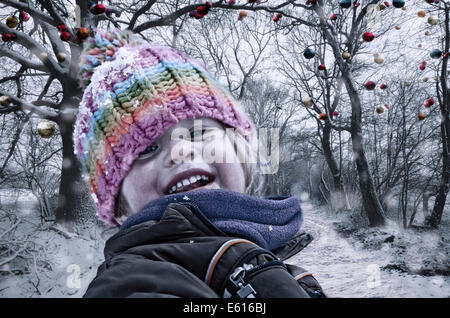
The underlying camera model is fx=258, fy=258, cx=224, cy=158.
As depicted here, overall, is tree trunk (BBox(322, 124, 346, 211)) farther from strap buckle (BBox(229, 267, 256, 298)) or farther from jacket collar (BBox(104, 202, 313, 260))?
strap buckle (BBox(229, 267, 256, 298))

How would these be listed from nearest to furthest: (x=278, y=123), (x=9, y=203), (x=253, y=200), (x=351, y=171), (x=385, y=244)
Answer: (x=253, y=200), (x=385, y=244), (x=9, y=203), (x=351, y=171), (x=278, y=123)

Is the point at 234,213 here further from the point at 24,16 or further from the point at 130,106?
the point at 24,16

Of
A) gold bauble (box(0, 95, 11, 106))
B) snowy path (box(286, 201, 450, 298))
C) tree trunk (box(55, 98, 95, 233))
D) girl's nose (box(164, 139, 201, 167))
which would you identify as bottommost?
snowy path (box(286, 201, 450, 298))

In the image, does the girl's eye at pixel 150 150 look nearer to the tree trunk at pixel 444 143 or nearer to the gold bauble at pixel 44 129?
the gold bauble at pixel 44 129

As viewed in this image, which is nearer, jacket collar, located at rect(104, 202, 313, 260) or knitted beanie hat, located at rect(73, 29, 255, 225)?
jacket collar, located at rect(104, 202, 313, 260)

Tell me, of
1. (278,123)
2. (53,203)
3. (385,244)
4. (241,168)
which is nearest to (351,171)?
(278,123)

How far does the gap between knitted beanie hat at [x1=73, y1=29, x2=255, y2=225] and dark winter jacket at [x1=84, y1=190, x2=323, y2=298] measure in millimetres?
408

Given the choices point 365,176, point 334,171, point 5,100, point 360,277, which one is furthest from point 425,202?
point 5,100

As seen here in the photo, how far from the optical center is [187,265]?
0.76 meters

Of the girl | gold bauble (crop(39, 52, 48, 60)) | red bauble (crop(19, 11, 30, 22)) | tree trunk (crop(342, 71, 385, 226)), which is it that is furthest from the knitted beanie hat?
tree trunk (crop(342, 71, 385, 226))

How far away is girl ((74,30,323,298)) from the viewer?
2.30 feet
